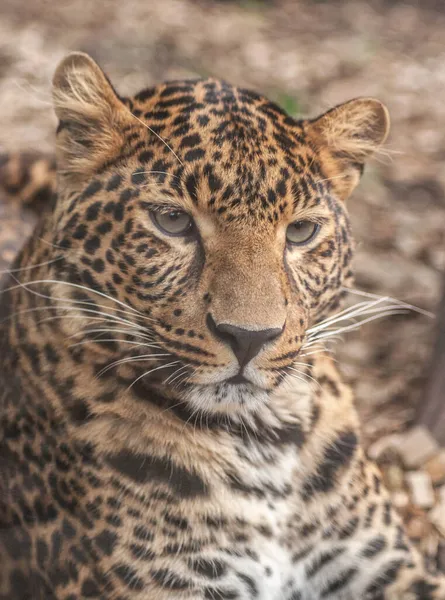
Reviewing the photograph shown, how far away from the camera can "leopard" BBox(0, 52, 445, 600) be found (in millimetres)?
3260

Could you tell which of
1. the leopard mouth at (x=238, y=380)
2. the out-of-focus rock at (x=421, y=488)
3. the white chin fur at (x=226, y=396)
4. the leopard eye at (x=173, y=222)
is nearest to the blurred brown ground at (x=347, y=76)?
the out-of-focus rock at (x=421, y=488)

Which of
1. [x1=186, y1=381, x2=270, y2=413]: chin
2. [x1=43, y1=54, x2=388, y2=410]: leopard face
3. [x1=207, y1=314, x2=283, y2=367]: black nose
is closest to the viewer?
[x1=207, y1=314, x2=283, y2=367]: black nose

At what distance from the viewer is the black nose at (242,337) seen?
3.04 meters

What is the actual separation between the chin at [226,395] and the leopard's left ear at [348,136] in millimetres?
925

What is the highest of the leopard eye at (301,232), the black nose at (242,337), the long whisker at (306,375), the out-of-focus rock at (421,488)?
the leopard eye at (301,232)

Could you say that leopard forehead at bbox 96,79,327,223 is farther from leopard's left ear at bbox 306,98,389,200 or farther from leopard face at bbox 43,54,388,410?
leopard's left ear at bbox 306,98,389,200

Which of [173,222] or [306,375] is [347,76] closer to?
[306,375]

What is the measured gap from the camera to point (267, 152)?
3342 mm

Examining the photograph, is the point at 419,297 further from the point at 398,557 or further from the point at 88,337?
the point at 88,337

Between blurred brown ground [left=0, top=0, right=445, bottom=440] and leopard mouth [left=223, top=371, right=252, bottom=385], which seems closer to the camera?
leopard mouth [left=223, top=371, right=252, bottom=385]

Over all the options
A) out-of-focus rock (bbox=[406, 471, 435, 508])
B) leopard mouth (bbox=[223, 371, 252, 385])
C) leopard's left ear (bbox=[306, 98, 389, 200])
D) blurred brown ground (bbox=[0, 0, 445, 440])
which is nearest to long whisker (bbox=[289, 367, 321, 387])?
leopard mouth (bbox=[223, 371, 252, 385])

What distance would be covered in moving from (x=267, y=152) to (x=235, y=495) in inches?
55.1

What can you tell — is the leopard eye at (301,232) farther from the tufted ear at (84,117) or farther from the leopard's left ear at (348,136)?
the tufted ear at (84,117)

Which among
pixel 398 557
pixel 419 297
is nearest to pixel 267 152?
pixel 398 557
